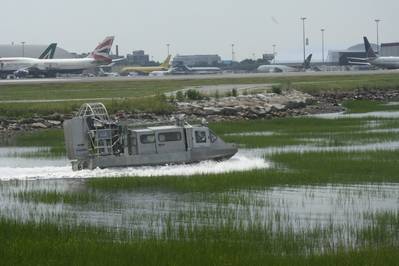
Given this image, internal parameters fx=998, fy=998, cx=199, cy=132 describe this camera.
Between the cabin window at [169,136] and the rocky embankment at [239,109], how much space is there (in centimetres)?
1942

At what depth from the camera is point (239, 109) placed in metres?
78.6

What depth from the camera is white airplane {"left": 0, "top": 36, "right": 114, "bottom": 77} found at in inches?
6545

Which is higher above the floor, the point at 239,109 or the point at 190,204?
the point at 190,204

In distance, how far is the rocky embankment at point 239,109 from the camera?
70188 millimetres

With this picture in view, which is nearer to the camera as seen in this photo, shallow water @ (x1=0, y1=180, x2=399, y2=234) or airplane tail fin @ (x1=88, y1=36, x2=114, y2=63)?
shallow water @ (x1=0, y1=180, x2=399, y2=234)

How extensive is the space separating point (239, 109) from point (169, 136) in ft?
113

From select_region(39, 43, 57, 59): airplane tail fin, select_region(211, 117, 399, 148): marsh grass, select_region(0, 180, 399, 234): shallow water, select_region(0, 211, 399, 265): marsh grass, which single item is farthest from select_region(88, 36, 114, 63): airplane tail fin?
select_region(0, 211, 399, 265): marsh grass

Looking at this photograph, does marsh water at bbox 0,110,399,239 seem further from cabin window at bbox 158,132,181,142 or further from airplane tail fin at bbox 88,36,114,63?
airplane tail fin at bbox 88,36,114,63

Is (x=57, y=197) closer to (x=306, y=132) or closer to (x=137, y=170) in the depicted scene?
(x=137, y=170)

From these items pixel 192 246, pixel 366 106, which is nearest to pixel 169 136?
pixel 192 246

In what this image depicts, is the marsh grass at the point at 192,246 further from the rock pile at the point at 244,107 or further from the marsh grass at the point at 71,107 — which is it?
the rock pile at the point at 244,107

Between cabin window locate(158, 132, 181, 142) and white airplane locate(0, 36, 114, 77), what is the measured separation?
121667 mm

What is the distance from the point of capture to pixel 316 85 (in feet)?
362

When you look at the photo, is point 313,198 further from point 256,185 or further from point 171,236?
point 171,236
